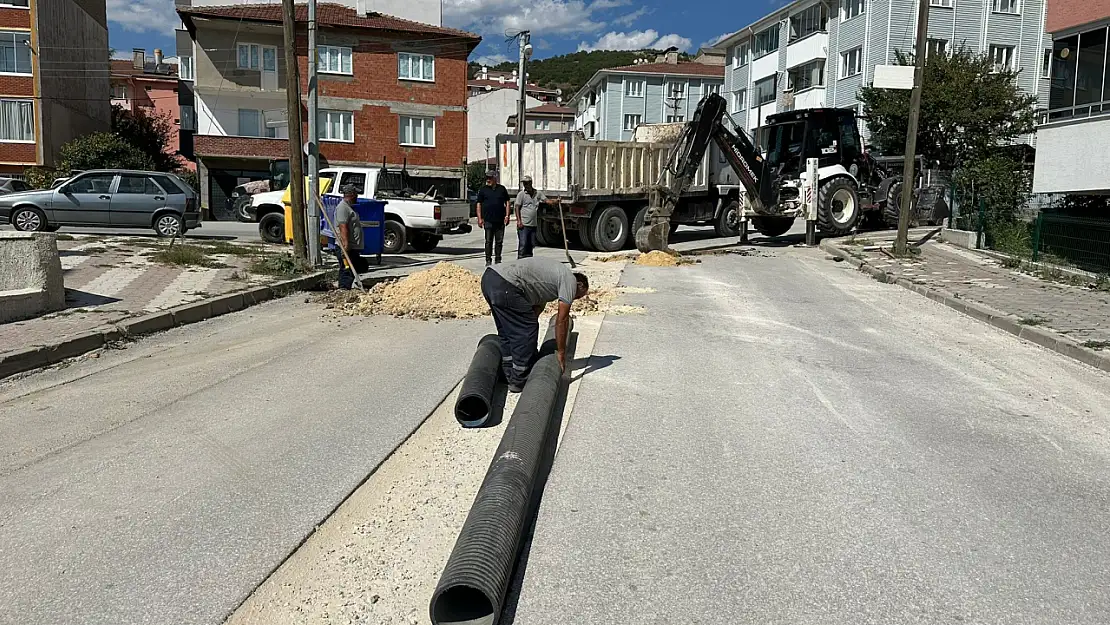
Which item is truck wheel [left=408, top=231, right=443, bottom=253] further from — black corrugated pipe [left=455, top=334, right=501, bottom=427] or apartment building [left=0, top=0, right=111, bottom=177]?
apartment building [left=0, top=0, right=111, bottom=177]

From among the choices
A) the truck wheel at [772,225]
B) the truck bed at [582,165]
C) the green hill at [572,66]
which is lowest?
the truck wheel at [772,225]

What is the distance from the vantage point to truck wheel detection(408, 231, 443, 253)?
20.1 meters

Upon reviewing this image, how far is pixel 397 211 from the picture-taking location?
63.4ft

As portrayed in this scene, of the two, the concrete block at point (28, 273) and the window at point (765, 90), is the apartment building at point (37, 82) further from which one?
the window at point (765, 90)

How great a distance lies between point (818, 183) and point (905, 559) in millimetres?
19052

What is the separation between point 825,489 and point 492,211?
458 inches

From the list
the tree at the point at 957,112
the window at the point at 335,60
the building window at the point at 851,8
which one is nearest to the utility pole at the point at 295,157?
the tree at the point at 957,112

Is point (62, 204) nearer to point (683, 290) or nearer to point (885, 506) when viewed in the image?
point (683, 290)

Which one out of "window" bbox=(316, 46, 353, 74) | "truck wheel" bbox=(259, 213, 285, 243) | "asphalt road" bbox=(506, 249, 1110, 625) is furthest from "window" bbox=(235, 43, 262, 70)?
"asphalt road" bbox=(506, 249, 1110, 625)

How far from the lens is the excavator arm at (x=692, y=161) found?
19.2m

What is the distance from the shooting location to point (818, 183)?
22.1 metres

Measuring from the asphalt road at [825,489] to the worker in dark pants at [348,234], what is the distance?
5.45 metres

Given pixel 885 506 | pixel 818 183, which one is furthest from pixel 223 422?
pixel 818 183

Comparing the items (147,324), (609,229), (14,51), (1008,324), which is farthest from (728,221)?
(14,51)
